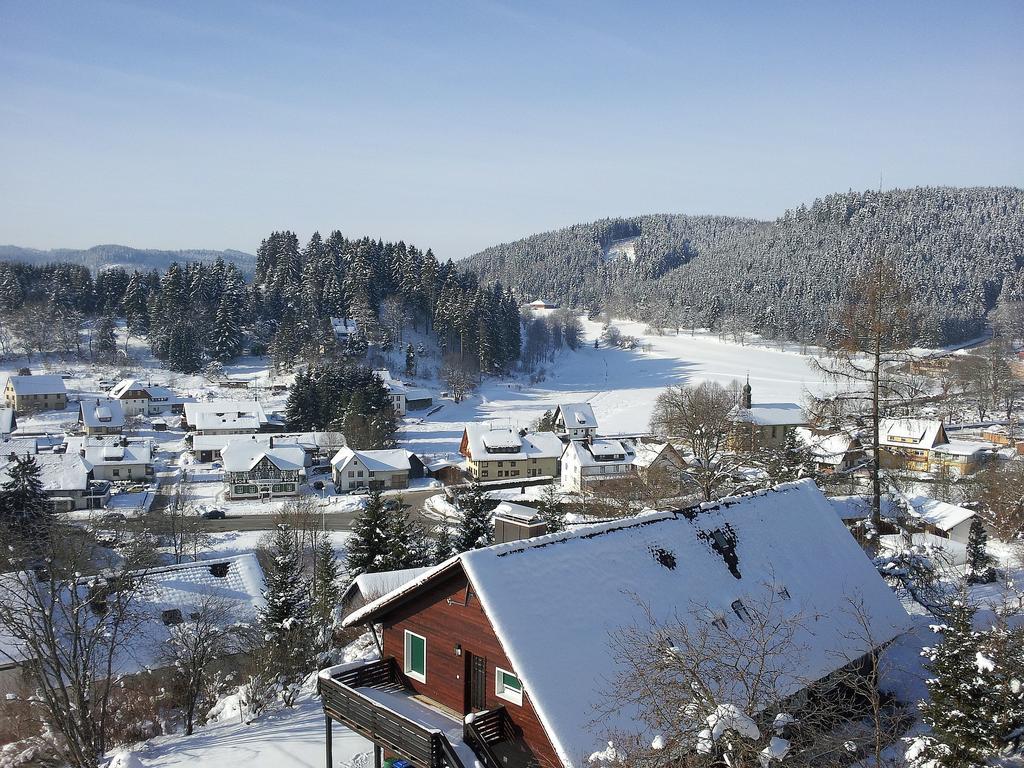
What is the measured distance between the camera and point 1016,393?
74.3 m

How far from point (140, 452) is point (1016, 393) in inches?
3291

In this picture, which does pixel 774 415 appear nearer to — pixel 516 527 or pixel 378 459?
pixel 378 459

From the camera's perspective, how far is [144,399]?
7081cm

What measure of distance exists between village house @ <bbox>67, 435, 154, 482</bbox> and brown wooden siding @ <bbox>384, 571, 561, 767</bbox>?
4885 centimetres

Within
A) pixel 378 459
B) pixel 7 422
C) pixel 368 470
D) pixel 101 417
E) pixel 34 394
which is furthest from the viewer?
pixel 34 394

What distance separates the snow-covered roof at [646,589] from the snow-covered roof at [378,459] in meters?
41.4

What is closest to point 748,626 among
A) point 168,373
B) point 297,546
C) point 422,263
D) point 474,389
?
point 297,546

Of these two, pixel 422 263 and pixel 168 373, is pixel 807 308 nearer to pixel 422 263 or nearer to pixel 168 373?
pixel 422 263

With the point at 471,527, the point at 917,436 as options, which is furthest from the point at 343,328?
the point at 471,527

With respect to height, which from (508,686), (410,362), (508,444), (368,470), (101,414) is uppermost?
(410,362)

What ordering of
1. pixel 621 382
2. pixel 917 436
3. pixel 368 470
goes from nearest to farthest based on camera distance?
pixel 368 470, pixel 917 436, pixel 621 382

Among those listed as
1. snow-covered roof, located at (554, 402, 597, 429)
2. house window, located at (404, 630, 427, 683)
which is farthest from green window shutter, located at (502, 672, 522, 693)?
snow-covered roof, located at (554, 402, 597, 429)

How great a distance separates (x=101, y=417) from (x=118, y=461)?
14.0 meters

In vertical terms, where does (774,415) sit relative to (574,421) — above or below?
above
